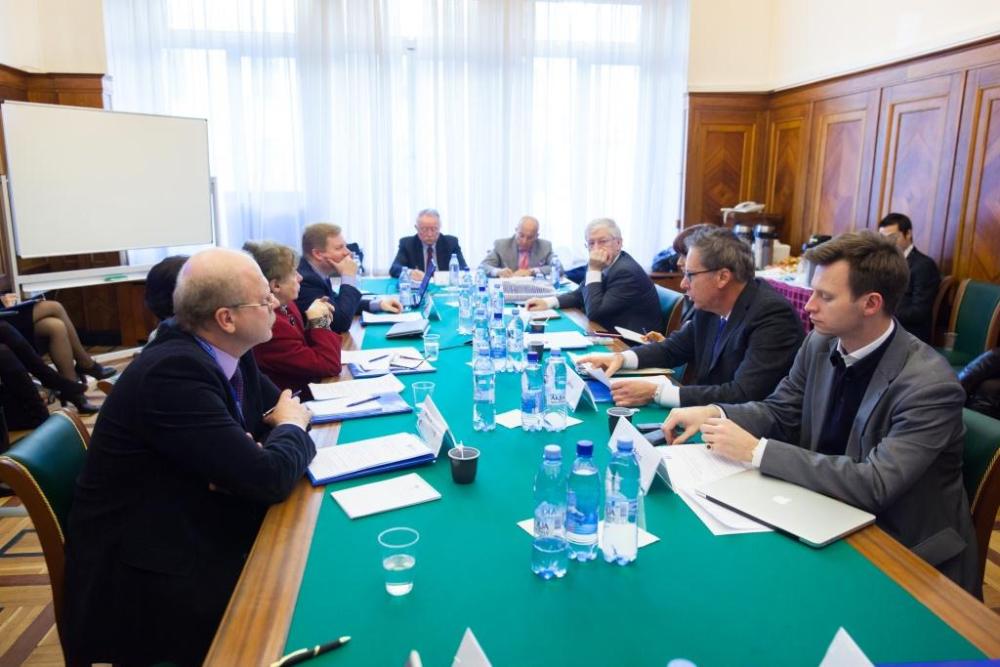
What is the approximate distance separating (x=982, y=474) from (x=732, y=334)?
3.11 ft

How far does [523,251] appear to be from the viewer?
571 cm

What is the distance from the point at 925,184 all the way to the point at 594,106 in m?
2.85

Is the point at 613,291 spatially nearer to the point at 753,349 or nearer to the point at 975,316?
the point at 753,349

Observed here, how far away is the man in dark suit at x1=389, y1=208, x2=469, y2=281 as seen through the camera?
5.58m

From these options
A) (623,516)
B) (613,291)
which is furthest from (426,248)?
(623,516)

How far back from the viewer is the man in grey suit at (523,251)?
5602 mm

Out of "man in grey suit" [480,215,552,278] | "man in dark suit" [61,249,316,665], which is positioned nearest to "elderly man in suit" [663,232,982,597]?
"man in dark suit" [61,249,316,665]

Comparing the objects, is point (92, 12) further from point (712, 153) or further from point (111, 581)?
point (111, 581)

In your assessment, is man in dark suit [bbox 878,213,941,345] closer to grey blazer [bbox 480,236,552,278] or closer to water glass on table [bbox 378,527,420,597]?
grey blazer [bbox 480,236,552,278]

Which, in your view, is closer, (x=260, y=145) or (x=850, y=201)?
(x=850, y=201)

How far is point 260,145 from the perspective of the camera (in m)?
6.14

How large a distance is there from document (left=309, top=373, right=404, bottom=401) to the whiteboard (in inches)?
149

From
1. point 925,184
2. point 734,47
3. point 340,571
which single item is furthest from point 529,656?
point 734,47

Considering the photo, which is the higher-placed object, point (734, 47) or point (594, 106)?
point (734, 47)
